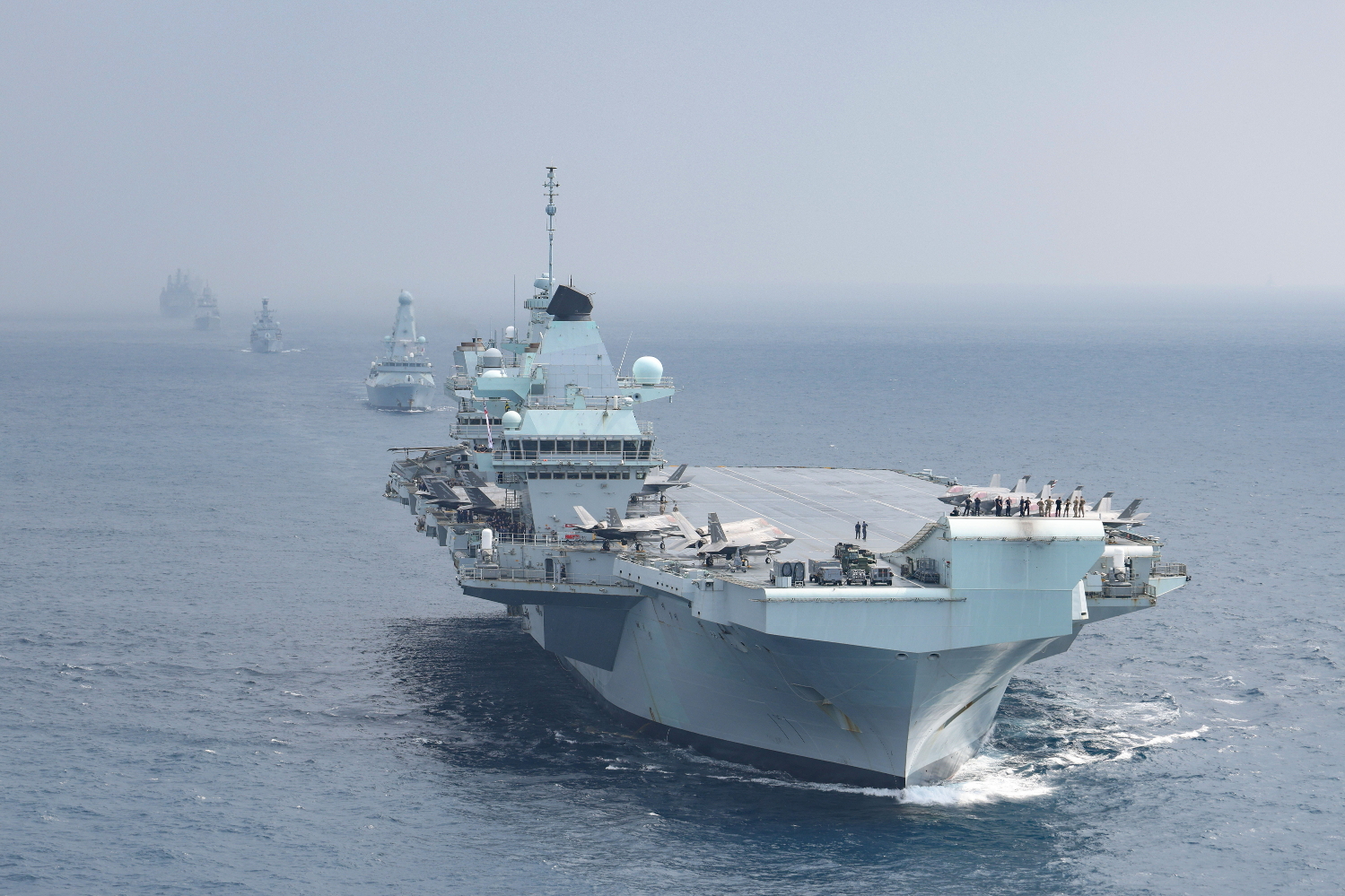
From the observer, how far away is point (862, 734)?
2727cm

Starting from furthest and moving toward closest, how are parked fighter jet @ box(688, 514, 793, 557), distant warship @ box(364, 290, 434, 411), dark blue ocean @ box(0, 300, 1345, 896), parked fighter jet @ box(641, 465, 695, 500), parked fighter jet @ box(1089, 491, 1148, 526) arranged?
distant warship @ box(364, 290, 434, 411) → parked fighter jet @ box(641, 465, 695, 500) → parked fighter jet @ box(1089, 491, 1148, 526) → parked fighter jet @ box(688, 514, 793, 557) → dark blue ocean @ box(0, 300, 1345, 896)

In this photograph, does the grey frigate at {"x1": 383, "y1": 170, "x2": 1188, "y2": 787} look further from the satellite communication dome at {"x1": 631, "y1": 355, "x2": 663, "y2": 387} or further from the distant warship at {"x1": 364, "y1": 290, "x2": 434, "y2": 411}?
the distant warship at {"x1": 364, "y1": 290, "x2": 434, "y2": 411}

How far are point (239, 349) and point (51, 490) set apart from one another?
11151 centimetres

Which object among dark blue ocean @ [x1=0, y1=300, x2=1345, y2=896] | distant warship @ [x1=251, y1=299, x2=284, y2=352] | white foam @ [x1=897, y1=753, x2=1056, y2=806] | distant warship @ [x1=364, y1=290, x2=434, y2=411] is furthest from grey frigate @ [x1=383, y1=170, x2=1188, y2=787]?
Answer: distant warship @ [x1=251, y1=299, x2=284, y2=352]

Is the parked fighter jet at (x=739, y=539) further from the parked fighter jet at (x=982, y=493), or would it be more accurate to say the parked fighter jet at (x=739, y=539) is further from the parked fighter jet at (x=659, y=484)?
the parked fighter jet at (x=659, y=484)

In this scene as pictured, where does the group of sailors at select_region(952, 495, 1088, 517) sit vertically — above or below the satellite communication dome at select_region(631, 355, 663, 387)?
below

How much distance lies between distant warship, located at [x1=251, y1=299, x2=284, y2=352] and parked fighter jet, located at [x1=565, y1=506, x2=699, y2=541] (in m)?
135

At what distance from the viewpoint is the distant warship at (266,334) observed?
519 feet

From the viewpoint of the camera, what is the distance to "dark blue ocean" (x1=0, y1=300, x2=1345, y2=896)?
24172 millimetres

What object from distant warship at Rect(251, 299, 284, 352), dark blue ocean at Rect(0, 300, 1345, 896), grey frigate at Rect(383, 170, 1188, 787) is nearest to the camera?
dark blue ocean at Rect(0, 300, 1345, 896)

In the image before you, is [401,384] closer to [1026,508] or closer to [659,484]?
[659,484]

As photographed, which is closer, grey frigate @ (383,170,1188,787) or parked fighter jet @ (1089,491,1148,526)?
grey frigate @ (383,170,1188,787)

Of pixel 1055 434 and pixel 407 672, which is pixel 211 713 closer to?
pixel 407 672

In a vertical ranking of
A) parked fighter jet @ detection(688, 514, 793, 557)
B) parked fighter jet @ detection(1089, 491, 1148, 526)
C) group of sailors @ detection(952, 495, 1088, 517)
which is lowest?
parked fighter jet @ detection(688, 514, 793, 557)
